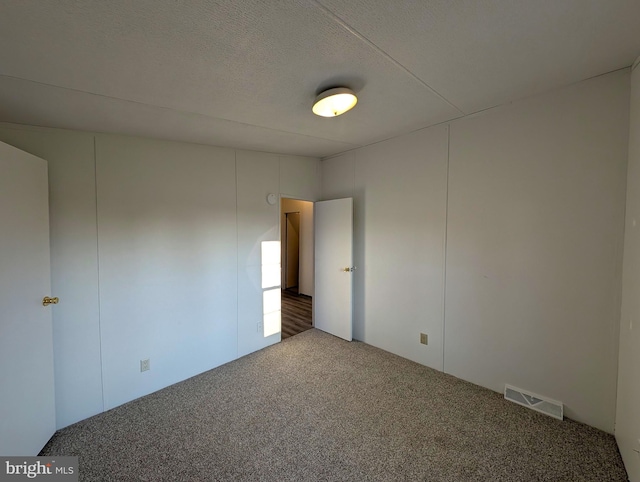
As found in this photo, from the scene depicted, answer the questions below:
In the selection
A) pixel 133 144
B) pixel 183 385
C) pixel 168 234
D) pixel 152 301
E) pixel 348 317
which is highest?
pixel 133 144

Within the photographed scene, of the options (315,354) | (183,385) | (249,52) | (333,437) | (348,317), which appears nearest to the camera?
(249,52)

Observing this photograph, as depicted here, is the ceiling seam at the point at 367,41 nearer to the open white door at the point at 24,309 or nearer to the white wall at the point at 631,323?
the white wall at the point at 631,323

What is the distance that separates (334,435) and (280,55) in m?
2.55

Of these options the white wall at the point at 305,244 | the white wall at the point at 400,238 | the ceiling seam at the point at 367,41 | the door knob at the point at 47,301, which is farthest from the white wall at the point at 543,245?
the white wall at the point at 305,244

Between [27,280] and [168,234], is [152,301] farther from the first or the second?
[27,280]

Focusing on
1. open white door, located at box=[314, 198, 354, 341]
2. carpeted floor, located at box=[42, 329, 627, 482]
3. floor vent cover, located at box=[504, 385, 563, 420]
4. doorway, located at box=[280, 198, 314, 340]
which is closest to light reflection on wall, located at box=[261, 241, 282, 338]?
open white door, located at box=[314, 198, 354, 341]

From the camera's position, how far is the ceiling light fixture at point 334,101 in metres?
1.78

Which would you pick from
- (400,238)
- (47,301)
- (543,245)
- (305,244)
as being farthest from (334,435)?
(305,244)

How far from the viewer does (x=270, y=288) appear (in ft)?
11.7

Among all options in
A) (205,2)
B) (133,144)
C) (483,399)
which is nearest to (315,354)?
(483,399)

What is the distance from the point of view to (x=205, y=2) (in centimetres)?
112

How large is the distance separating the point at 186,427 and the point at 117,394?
86cm

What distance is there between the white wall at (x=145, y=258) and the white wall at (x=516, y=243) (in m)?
1.78

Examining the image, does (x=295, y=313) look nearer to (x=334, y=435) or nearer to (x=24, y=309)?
(x=334, y=435)
